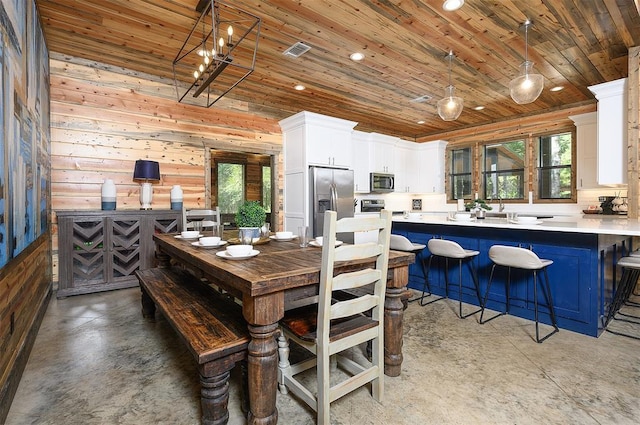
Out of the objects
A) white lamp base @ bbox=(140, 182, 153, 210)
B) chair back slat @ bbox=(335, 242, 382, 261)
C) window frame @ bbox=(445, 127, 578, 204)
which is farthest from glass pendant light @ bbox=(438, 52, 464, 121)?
white lamp base @ bbox=(140, 182, 153, 210)

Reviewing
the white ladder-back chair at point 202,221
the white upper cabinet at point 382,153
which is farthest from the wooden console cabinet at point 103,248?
the white upper cabinet at point 382,153

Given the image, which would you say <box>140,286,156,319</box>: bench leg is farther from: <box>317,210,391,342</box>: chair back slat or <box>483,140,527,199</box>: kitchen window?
<box>483,140,527,199</box>: kitchen window

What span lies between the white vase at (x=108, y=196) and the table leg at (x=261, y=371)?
135 inches

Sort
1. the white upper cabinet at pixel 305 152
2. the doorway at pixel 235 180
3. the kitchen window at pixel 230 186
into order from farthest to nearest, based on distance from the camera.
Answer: the kitchen window at pixel 230 186, the doorway at pixel 235 180, the white upper cabinet at pixel 305 152

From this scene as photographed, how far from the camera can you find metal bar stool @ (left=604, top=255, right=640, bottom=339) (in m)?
2.62

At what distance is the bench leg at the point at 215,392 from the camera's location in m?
1.41

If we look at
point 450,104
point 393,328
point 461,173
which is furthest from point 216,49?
point 461,173

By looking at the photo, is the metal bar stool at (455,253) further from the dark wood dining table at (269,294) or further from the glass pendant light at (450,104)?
the glass pendant light at (450,104)

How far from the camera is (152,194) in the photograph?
4344 millimetres

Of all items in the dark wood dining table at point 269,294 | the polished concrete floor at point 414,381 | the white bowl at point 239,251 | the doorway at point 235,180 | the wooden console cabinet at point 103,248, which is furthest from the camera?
the doorway at point 235,180

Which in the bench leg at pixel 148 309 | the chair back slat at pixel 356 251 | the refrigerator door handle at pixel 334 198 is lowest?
the bench leg at pixel 148 309

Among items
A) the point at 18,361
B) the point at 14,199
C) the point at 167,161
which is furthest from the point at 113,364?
the point at 167,161

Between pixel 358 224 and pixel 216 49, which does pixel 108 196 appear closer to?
pixel 216 49

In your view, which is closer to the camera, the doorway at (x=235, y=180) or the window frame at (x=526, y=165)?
the window frame at (x=526, y=165)
